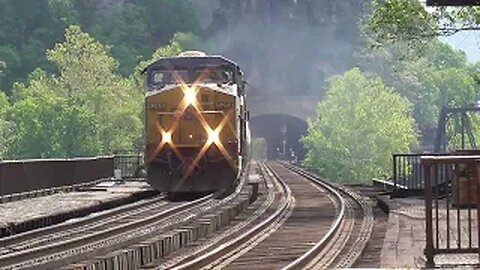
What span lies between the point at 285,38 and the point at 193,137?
10177 cm

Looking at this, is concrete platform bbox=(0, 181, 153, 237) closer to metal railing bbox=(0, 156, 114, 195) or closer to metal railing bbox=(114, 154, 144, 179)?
metal railing bbox=(0, 156, 114, 195)

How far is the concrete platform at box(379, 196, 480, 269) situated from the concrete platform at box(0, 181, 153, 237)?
7.28 m

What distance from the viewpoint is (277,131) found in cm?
12800

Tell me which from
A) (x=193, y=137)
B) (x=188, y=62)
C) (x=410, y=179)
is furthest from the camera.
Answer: (x=410, y=179)

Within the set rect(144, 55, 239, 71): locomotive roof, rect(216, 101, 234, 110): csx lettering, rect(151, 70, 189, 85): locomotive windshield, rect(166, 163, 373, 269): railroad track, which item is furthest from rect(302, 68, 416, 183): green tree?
rect(166, 163, 373, 269): railroad track

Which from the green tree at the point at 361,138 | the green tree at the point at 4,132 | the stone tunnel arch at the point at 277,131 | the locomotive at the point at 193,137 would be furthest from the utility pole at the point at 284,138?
the locomotive at the point at 193,137

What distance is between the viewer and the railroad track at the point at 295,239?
14.8 m

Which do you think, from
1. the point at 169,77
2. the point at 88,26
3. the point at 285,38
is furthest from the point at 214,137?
the point at 88,26

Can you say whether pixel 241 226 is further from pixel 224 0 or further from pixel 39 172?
pixel 224 0

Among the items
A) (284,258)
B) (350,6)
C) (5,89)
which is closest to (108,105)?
(5,89)

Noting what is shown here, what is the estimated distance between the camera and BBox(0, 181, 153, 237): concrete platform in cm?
2052

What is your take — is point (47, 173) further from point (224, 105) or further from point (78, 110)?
point (78, 110)

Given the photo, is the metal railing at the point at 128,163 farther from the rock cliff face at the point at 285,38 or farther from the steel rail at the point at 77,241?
the rock cliff face at the point at 285,38

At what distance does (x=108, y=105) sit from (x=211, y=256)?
6152cm
